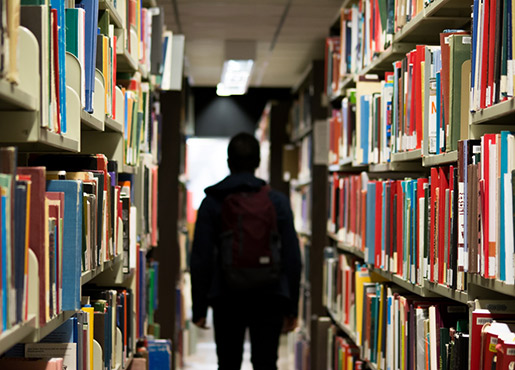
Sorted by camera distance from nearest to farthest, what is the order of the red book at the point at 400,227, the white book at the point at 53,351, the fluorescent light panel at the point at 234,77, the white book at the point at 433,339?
the white book at the point at 53,351 → the white book at the point at 433,339 → the red book at the point at 400,227 → the fluorescent light panel at the point at 234,77

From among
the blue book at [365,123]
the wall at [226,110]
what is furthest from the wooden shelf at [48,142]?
the wall at [226,110]

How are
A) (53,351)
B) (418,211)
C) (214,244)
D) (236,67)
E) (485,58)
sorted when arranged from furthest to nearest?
(236,67) < (214,244) < (418,211) < (53,351) < (485,58)

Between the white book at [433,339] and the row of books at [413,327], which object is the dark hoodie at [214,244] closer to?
the row of books at [413,327]

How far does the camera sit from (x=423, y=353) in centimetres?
218

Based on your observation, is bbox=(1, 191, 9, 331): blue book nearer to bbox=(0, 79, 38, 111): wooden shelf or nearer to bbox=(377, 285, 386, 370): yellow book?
bbox=(0, 79, 38, 111): wooden shelf

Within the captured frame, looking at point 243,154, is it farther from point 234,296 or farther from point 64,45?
point 64,45

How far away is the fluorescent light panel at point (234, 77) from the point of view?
658cm

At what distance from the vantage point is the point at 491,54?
1.66 metres

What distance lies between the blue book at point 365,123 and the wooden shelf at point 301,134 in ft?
7.21

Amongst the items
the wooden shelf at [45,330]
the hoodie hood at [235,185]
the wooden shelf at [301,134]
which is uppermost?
the wooden shelf at [301,134]

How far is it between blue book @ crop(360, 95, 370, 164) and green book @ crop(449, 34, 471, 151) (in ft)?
3.78

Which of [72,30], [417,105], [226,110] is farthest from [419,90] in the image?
[226,110]

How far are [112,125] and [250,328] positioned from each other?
127 cm

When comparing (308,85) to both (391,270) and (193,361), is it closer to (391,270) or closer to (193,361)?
(193,361)
